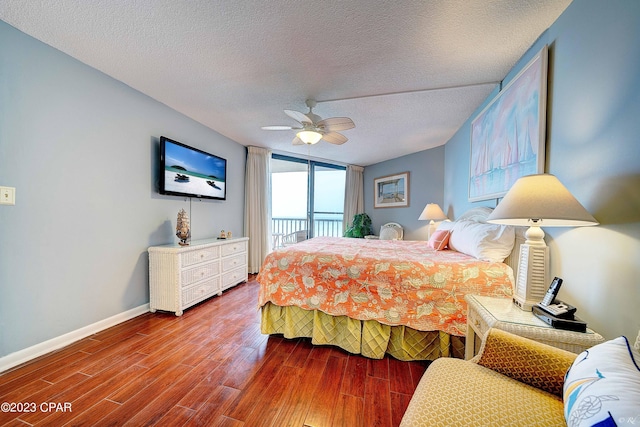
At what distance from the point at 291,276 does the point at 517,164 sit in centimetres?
206

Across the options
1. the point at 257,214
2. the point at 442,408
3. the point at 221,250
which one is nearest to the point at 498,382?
the point at 442,408

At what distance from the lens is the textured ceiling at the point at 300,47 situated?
4.62 feet

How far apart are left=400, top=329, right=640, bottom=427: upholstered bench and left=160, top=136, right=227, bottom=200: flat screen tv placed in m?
3.01

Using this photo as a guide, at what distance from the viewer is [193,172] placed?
307cm

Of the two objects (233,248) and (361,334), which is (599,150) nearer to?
(361,334)

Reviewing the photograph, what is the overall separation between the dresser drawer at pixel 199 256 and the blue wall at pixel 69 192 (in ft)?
1.54

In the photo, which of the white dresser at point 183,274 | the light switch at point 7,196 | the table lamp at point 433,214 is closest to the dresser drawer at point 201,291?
the white dresser at point 183,274

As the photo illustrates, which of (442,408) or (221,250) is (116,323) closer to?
(221,250)

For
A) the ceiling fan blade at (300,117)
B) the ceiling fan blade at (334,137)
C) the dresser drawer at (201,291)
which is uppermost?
the ceiling fan blade at (300,117)

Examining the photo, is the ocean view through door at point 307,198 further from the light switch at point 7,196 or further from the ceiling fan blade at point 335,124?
the light switch at point 7,196

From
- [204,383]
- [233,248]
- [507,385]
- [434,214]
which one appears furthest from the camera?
[434,214]

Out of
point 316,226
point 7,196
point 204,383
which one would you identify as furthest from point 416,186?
point 7,196

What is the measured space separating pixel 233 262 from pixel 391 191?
11.1 feet

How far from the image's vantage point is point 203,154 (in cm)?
323
